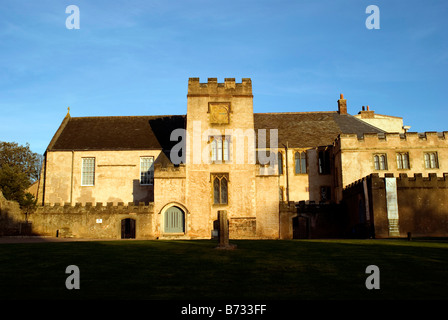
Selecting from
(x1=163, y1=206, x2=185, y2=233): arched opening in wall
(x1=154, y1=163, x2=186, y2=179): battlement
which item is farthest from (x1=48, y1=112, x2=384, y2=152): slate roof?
(x1=163, y1=206, x2=185, y2=233): arched opening in wall

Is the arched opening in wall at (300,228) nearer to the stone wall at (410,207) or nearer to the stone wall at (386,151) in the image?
the stone wall at (386,151)

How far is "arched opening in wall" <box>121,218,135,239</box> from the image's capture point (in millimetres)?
36938

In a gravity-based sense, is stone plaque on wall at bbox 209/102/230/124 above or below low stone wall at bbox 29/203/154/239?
above

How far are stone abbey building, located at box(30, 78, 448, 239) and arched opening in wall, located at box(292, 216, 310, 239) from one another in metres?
0.11

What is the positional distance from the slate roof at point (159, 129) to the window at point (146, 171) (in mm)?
1236

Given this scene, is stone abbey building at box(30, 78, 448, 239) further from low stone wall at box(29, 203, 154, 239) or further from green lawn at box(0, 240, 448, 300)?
green lawn at box(0, 240, 448, 300)

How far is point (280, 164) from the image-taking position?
42.7 meters

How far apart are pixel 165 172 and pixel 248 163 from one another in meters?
6.87

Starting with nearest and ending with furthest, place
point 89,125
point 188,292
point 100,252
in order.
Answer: point 188,292, point 100,252, point 89,125

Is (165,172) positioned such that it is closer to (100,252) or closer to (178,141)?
(178,141)

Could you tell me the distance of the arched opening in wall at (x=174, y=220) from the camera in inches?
1404

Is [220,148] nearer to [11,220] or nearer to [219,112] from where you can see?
[219,112]

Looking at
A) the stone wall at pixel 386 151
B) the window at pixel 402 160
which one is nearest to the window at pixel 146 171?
the stone wall at pixel 386 151
